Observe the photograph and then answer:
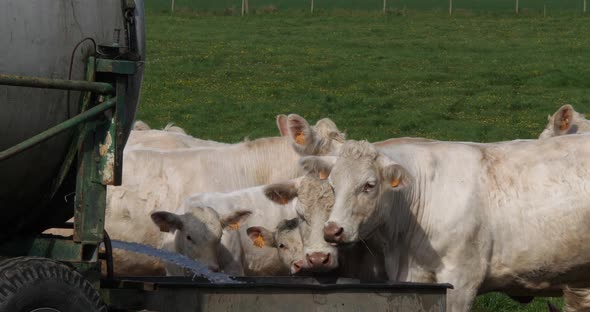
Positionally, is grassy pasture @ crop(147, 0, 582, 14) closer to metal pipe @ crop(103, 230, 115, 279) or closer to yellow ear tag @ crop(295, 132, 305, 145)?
yellow ear tag @ crop(295, 132, 305, 145)

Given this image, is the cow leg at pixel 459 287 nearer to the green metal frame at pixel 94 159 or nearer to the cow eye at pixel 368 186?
the cow eye at pixel 368 186

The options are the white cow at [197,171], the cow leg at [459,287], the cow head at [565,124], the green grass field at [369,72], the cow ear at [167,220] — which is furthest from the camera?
the green grass field at [369,72]

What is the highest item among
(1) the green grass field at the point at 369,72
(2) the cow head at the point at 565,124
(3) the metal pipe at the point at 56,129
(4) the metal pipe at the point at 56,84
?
(4) the metal pipe at the point at 56,84

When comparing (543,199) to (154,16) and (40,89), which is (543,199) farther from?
(154,16)

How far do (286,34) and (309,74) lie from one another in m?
8.41

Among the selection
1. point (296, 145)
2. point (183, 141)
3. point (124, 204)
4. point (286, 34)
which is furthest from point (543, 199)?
point (286, 34)

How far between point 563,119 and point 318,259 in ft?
21.8

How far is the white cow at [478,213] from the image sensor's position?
9.00 m

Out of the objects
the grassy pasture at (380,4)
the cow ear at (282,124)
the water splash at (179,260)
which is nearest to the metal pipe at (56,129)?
the water splash at (179,260)

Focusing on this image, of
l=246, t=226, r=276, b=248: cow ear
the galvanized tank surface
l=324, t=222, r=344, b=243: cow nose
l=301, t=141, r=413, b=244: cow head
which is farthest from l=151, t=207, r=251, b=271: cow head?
the galvanized tank surface

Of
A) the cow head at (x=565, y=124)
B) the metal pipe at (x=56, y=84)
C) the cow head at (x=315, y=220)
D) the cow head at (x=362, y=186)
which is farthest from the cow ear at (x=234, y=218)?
the cow head at (x=565, y=124)

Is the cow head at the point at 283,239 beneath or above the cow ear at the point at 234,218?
beneath

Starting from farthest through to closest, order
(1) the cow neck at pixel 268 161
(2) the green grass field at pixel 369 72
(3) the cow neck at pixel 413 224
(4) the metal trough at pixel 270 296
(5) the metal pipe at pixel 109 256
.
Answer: (2) the green grass field at pixel 369 72, (1) the cow neck at pixel 268 161, (3) the cow neck at pixel 413 224, (5) the metal pipe at pixel 109 256, (4) the metal trough at pixel 270 296

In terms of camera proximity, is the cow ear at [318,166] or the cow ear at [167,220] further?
the cow ear at [167,220]
